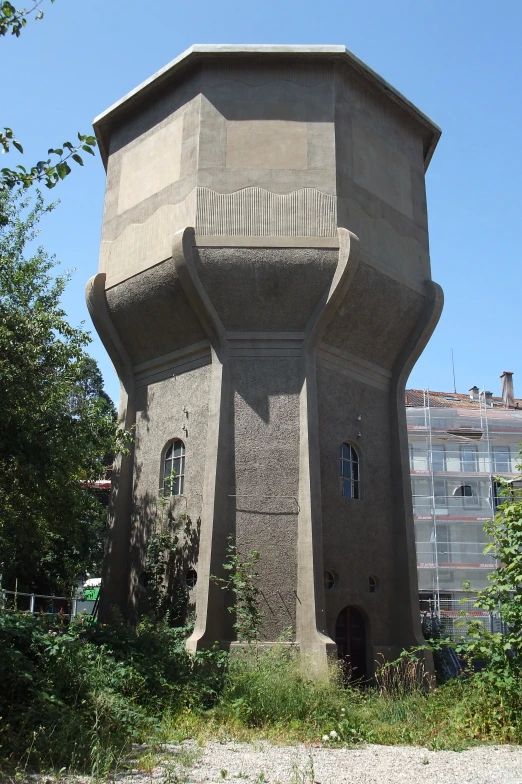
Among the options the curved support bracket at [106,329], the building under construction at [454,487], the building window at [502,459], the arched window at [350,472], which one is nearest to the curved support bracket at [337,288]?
the arched window at [350,472]

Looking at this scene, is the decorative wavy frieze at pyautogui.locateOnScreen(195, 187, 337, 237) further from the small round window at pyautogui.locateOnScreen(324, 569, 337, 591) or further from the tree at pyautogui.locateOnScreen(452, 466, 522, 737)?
the tree at pyautogui.locateOnScreen(452, 466, 522, 737)

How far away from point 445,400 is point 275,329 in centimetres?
2374

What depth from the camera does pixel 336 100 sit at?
588 inches

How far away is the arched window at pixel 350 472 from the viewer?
1446 centimetres

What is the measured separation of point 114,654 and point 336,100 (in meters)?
10.7

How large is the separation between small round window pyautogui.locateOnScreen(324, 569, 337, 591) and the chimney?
87.3 ft

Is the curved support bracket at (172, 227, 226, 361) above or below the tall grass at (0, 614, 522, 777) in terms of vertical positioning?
above

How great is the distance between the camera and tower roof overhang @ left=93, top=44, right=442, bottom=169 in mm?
14789

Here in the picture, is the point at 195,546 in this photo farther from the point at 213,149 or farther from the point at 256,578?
the point at 213,149

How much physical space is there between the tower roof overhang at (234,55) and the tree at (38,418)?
4352 millimetres

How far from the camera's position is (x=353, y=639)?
13.9 m

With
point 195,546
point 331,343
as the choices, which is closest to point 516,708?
point 195,546

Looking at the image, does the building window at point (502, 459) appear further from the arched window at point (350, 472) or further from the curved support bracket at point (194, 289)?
the curved support bracket at point (194, 289)

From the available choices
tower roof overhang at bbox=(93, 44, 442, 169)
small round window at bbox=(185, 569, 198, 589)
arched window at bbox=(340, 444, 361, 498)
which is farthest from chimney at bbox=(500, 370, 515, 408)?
small round window at bbox=(185, 569, 198, 589)
